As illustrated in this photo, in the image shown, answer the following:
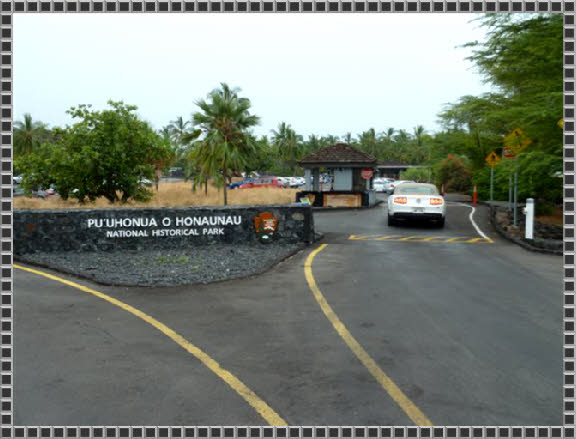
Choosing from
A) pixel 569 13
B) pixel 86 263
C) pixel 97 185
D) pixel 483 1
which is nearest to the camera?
pixel 483 1

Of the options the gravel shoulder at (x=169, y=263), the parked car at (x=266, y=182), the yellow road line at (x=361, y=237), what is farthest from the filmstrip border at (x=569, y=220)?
the parked car at (x=266, y=182)

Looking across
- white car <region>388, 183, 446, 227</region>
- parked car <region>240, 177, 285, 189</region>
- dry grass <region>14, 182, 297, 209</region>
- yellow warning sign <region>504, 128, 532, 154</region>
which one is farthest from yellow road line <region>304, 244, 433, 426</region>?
parked car <region>240, 177, 285, 189</region>

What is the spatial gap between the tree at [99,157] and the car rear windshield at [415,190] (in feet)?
38.4

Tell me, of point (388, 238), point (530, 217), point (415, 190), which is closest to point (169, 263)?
point (388, 238)

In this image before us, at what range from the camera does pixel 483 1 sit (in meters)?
3.87

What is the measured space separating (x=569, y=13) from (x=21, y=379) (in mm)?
5784

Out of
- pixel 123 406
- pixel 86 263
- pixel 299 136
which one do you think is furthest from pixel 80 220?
pixel 299 136

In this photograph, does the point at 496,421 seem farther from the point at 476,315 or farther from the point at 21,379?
the point at 21,379

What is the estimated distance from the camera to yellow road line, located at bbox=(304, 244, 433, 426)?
163 inches

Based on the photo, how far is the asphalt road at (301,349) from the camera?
4.24m

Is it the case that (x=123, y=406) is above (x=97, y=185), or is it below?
below

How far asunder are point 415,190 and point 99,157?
13.8m

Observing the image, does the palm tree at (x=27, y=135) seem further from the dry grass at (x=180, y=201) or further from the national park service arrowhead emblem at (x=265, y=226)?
the national park service arrowhead emblem at (x=265, y=226)

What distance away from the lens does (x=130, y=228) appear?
12492 mm
